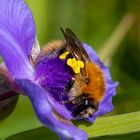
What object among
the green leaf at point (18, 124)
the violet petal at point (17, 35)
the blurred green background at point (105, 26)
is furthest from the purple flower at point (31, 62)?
the blurred green background at point (105, 26)

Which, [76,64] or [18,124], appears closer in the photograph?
[76,64]

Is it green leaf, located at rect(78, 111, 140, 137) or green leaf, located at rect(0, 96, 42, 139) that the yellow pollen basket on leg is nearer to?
green leaf, located at rect(78, 111, 140, 137)

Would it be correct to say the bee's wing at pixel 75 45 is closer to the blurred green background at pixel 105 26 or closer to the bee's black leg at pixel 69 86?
the bee's black leg at pixel 69 86

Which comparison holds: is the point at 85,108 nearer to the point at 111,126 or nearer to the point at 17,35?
the point at 111,126

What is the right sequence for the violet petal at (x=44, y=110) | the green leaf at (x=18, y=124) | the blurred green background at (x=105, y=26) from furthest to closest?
the blurred green background at (x=105, y=26) < the green leaf at (x=18, y=124) < the violet petal at (x=44, y=110)

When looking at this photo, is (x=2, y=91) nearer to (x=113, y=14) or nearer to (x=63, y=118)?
(x=63, y=118)

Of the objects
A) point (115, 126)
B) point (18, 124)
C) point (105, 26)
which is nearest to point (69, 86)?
point (115, 126)
